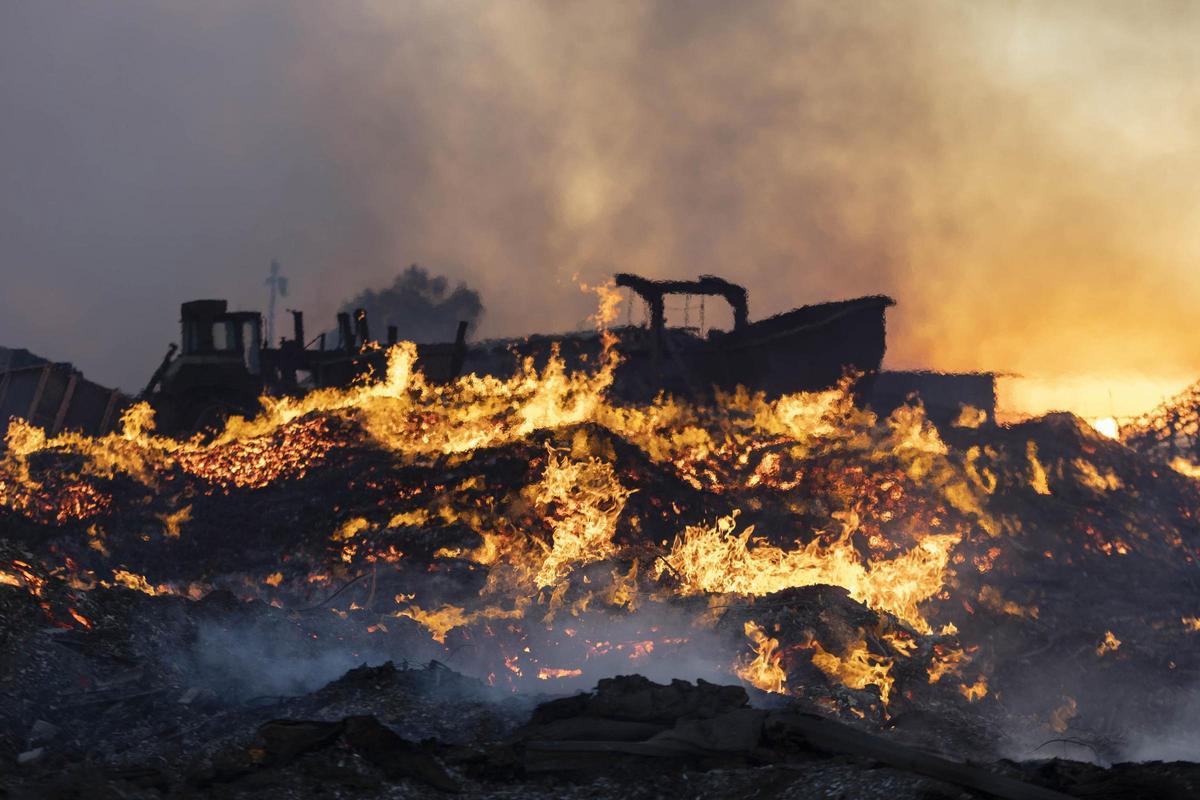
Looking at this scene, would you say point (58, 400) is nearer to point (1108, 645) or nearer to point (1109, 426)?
point (1108, 645)

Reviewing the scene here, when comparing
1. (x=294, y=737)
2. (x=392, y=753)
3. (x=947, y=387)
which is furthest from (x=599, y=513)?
(x=947, y=387)

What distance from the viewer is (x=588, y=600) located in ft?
44.6

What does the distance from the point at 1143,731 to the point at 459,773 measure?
340 inches

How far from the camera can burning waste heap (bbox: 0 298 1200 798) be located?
851cm

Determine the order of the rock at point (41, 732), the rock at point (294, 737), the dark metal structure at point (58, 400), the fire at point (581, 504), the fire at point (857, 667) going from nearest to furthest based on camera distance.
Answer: the rock at point (294, 737)
the rock at point (41, 732)
the fire at point (857, 667)
the fire at point (581, 504)
the dark metal structure at point (58, 400)

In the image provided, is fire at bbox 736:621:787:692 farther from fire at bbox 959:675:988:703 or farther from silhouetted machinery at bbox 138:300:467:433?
silhouetted machinery at bbox 138:300:467:433

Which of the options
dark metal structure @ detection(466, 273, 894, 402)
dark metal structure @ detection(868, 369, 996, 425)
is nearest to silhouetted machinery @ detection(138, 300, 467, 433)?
dark metal structure @ detection(466, 273, 894, 402)

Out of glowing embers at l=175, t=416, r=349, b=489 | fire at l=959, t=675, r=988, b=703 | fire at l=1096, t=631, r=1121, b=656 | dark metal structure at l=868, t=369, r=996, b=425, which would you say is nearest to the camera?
fire at l=959, t=675, r=988, b=703

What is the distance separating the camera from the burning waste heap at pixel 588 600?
335 inches

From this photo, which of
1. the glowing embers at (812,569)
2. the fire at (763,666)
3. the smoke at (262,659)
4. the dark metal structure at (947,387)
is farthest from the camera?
the dark metal structure at (947,387)

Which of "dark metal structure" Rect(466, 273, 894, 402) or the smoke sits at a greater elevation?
"dark metal structure" Rect(466, 273, 894, 402)

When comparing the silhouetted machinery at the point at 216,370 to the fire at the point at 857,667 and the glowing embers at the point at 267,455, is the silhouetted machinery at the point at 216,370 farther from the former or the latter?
the fire at the point at 857,667

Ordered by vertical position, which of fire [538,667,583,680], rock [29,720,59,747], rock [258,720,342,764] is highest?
fire [538,667,583,680]

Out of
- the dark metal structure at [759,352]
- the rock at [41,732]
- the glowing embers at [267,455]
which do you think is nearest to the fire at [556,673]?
the rock at [41,732]
